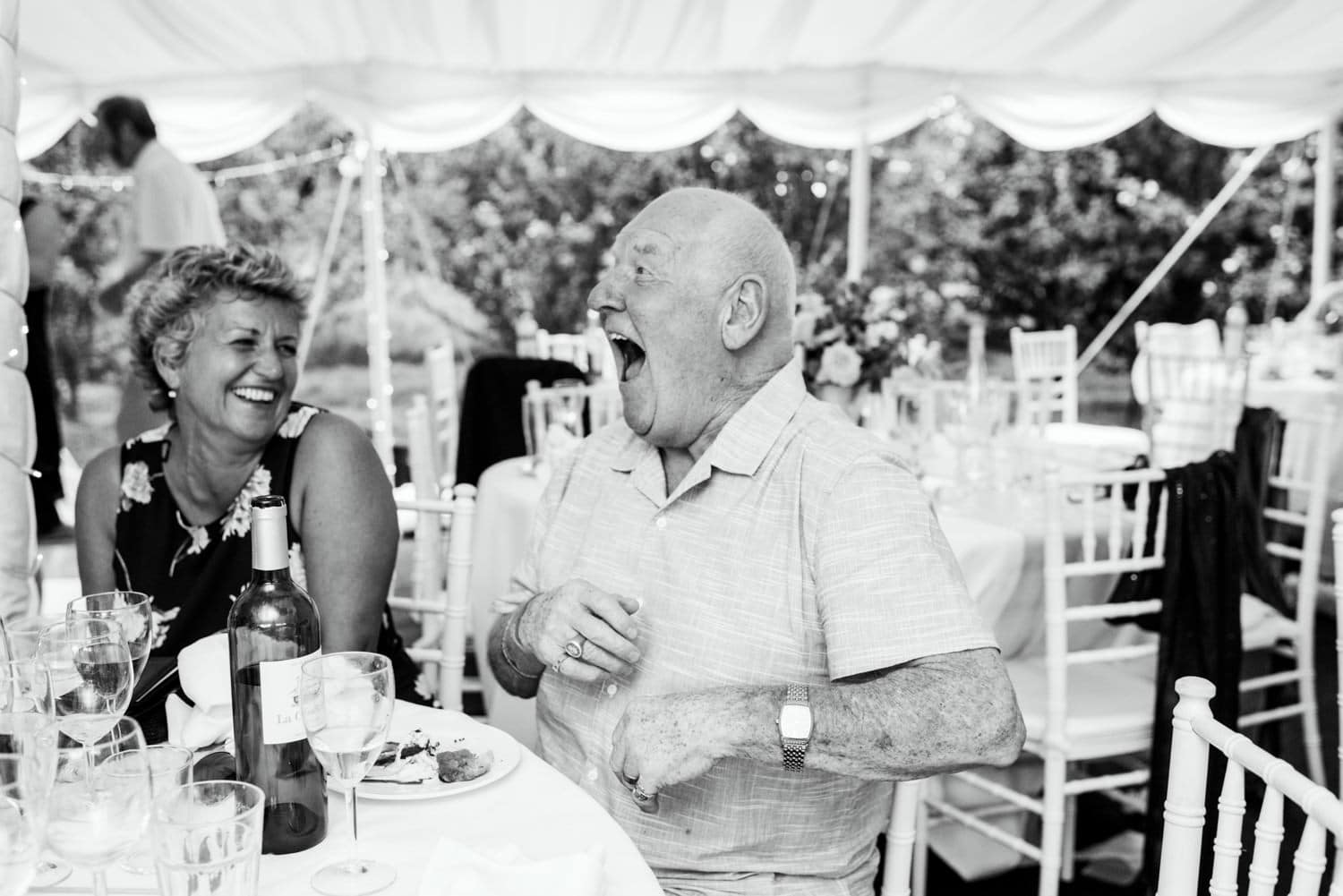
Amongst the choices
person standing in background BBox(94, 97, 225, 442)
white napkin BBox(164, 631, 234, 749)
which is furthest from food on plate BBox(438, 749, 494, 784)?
person standing in background BBox(94, 97, 225, 442)

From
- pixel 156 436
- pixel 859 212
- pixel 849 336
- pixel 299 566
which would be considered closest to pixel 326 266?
pixel 859 212

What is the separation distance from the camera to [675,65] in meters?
6.30

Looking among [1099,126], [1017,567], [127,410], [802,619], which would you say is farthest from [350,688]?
[1099,126]

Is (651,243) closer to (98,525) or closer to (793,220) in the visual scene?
(98,525)

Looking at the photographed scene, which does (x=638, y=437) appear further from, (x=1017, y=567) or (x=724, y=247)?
(x=1017, y=567)

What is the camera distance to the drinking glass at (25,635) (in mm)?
1550

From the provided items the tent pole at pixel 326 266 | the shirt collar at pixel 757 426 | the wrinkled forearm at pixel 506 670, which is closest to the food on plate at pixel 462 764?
the wrinkled forearm at pixel 506 670

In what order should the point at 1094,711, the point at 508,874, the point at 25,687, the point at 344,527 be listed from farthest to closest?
1. the point at 1094,711
2. the point at 344,527
3. the point at 25,687
4. the point at 508,874

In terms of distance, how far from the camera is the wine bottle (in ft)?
3.68

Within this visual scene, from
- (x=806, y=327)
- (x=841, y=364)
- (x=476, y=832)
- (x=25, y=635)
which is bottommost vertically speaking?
(x=476, y=832)

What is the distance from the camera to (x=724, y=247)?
1.62m

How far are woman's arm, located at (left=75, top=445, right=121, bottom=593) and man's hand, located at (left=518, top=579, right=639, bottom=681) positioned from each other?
1007 mm

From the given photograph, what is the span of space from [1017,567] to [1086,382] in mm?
8325

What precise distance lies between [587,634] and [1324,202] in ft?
26.4
